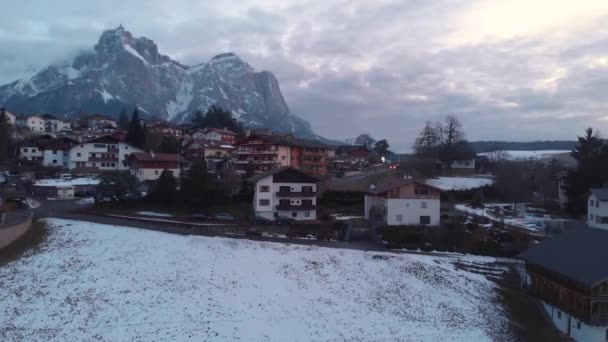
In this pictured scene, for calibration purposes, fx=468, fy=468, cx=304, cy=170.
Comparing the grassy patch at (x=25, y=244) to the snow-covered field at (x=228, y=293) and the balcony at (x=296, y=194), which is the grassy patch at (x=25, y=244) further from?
the balcony at (x=296, y=194)

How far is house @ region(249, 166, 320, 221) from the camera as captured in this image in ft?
137

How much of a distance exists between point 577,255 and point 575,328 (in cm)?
393

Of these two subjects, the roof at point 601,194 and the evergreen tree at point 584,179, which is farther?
the evergreen tree at point 584,179

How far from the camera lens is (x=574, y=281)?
2194 cm

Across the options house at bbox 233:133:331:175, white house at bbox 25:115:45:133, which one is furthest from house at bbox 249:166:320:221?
white house at bbox 25:115:45:133

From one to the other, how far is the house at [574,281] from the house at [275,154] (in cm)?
3434

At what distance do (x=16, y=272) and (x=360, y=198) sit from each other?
32.3 m

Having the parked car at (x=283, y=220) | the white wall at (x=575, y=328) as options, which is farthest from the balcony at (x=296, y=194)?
the white wall at (x=575, y=328)

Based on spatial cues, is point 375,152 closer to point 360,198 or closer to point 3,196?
point 360,198

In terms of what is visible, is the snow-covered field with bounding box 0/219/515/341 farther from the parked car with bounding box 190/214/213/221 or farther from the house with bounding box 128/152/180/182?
the house with bounding box 128/152/180/182

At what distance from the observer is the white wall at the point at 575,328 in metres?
20.6

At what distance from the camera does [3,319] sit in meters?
18.1

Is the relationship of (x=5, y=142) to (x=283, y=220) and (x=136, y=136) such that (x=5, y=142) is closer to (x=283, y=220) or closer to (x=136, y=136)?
(x=136, y=136)

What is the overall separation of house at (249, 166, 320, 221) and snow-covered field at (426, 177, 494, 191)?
18790 mm
